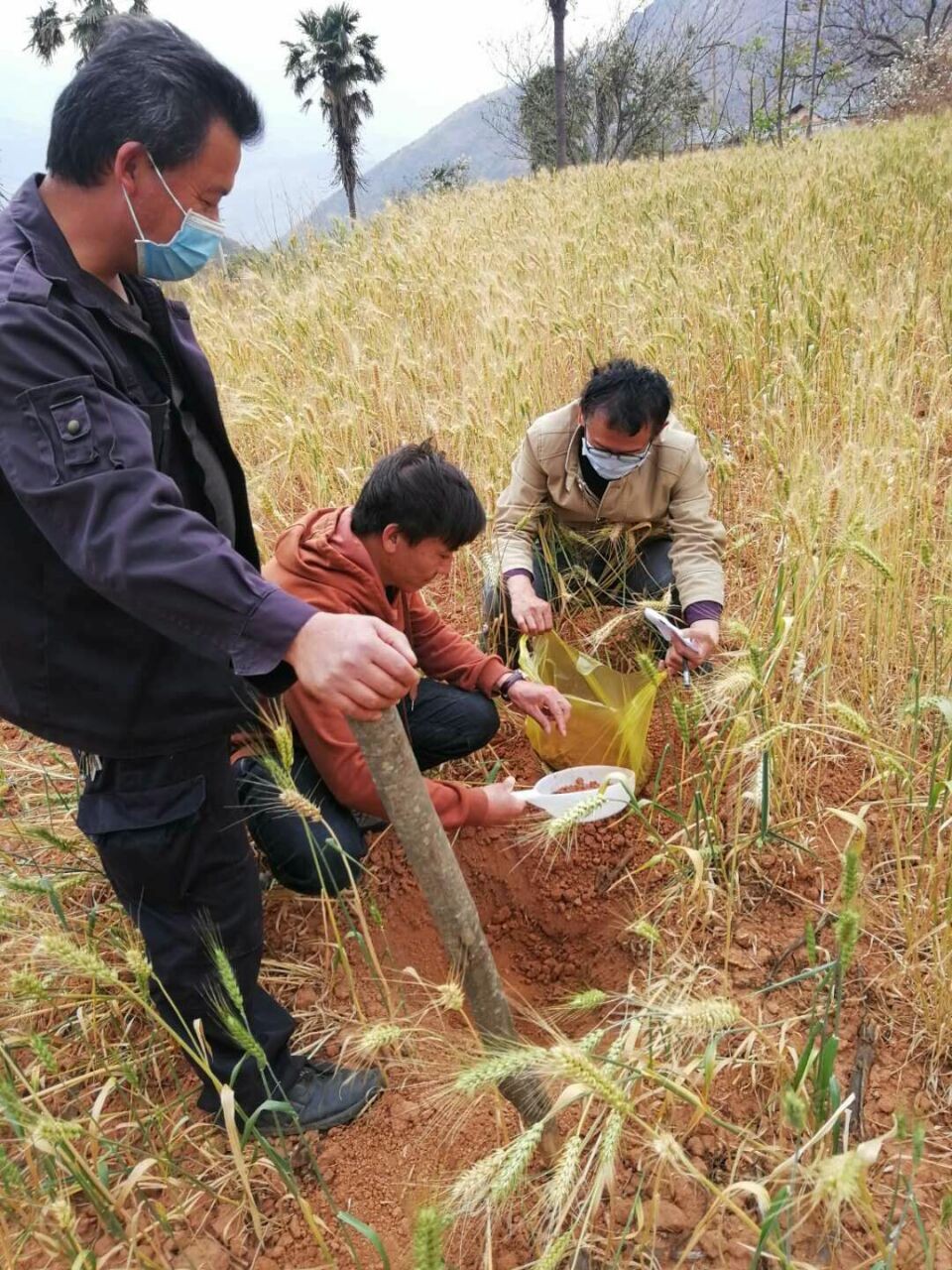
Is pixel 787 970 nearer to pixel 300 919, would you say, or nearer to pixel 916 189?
pixel 300 919

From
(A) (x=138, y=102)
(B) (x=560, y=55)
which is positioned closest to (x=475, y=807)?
(A) (x=138, y=102)

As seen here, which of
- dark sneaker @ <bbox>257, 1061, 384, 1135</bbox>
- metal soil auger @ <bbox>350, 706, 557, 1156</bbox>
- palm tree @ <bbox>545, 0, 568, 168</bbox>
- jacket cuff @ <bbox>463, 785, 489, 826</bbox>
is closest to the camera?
metal soil auger @ <bbox>350, 706, 557, 1156</bbox>

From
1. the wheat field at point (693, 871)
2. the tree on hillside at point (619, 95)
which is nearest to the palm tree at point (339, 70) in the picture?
the tree on hillside at point (619, 95)

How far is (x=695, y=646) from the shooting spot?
2137 mm

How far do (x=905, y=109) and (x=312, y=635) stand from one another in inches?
867

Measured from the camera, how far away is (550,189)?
30.0ft

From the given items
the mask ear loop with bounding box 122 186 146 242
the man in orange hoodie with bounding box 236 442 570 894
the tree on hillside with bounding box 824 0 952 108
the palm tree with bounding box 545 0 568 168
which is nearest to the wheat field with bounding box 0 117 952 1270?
the man in orange hoodie with bounding box 236 442 570 894

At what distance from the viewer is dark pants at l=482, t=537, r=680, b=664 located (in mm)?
2604

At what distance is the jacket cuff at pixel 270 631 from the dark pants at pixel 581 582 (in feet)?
5.37

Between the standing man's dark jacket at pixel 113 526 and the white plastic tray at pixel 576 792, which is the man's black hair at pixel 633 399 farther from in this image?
the standing man's dark jacket at pixel 113 526

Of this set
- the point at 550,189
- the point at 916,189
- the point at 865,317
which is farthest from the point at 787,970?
the point at 550,189

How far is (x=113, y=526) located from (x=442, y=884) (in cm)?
61

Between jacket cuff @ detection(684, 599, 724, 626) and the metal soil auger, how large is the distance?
1374 mm

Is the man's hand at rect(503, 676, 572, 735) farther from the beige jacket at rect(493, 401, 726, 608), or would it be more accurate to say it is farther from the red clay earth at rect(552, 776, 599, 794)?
the beige jacket at rect(493, 401, 726, 608)
